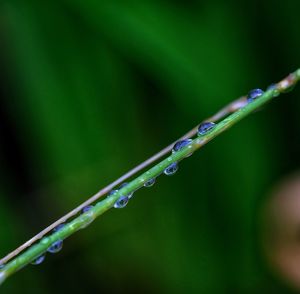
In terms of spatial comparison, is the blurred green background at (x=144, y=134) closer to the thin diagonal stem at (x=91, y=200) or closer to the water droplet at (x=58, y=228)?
the thin diagonal stem at (x=91, y=200)

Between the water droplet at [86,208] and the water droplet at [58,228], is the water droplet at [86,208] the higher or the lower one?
the higher one

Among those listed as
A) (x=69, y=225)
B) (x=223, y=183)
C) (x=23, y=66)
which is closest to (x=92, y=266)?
(x=223, y=183)

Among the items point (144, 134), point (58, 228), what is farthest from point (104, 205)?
point (144, 134)

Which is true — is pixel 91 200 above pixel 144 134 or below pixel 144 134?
below

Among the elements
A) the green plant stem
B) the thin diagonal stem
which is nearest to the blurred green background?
the thin diagonal stem

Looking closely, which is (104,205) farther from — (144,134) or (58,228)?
(144,134)

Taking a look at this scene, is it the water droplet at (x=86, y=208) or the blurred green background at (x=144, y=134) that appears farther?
the blurred green background at (x=144, y=134)

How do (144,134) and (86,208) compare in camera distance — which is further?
(144,134)

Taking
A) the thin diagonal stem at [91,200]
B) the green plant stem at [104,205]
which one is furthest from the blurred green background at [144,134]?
the green plant stem at [104,205]
